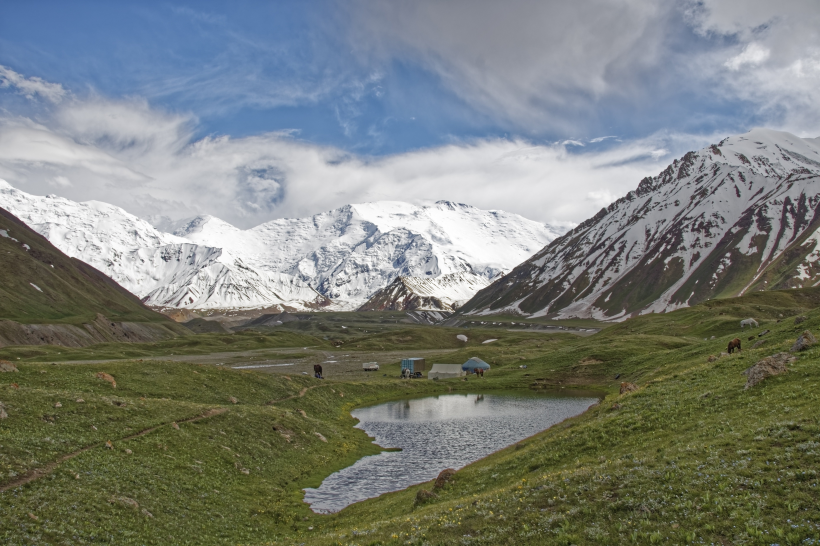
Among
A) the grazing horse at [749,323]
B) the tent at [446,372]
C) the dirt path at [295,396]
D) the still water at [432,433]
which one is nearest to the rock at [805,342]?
the still water at [432,433]

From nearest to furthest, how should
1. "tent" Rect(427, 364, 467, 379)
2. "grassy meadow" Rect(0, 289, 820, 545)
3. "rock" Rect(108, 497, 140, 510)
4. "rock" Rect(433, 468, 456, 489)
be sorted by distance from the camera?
"grassy meadow" Rect(0, 289, 820, 545), "rock" Rect(108, 497, 140, 510), "rock" Rect(433, 468, 456, 489), "tent" Rect(427, 364, 467, 379)

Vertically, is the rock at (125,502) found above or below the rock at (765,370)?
below

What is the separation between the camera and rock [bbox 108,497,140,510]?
2889 centimetres

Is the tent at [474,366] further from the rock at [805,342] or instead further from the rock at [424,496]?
the rock at [424,496]

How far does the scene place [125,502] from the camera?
29.3m

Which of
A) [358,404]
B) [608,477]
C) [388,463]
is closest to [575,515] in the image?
[608,477]

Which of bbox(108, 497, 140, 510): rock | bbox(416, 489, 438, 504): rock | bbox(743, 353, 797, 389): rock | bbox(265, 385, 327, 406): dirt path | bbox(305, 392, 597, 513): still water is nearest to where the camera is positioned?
bbox(108, 497, 140, 510): rock

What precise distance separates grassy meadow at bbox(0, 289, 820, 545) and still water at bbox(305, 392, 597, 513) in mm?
3071

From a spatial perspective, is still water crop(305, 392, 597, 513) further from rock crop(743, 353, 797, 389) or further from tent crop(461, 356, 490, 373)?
tent crop(461, 356, 490, 373)

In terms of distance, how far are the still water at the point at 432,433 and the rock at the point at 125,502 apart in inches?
578

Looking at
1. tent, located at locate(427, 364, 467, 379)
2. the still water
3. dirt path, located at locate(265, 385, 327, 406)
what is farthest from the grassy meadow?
tent, located at locate(427, 364, 467, 379)

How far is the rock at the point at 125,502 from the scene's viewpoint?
2889 cm

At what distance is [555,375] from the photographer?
128 m

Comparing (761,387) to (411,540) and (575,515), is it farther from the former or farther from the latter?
(411,540)
